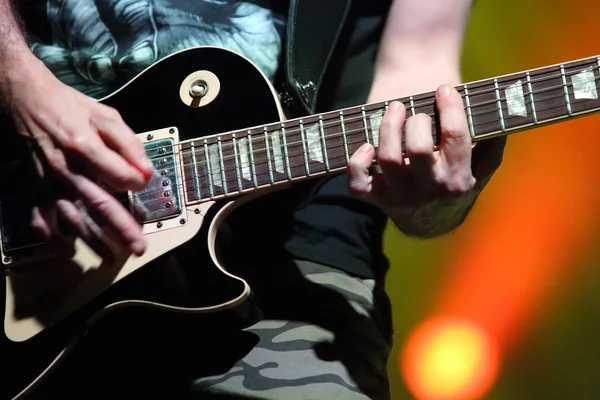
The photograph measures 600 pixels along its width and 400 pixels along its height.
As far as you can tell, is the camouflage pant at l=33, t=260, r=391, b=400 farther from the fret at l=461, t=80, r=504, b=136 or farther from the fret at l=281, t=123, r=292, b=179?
the fret at l=461, t=80, r=504, b=136

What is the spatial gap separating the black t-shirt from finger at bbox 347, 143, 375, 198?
0.15 meters

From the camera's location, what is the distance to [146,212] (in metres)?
0.74

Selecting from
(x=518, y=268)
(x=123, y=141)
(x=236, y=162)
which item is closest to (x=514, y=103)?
(x=236, y=162)

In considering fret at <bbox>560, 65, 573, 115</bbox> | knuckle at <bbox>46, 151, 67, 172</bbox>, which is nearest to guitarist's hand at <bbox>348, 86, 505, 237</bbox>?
fret at <bbox>560, 65, 573, 115</bbox>

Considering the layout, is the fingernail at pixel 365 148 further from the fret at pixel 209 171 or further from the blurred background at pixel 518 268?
the blurred background at pixel 518 268

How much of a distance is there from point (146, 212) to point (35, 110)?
0.61 ft

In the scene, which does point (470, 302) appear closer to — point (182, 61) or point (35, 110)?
point (182, 61)

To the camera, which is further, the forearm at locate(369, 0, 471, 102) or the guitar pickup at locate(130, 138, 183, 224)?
the forearm at locate(369, 0, 471, 102)

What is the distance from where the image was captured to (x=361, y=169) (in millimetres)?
709

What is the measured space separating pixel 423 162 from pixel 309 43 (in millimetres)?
311

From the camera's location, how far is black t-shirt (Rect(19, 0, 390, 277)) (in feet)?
2.85

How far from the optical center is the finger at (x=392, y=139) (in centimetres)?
70

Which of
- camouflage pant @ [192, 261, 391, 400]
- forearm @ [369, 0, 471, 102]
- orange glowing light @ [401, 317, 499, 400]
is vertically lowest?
orange glowing light @ [401, 317, 499, 400]

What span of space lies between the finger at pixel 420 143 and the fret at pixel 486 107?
0.05m
